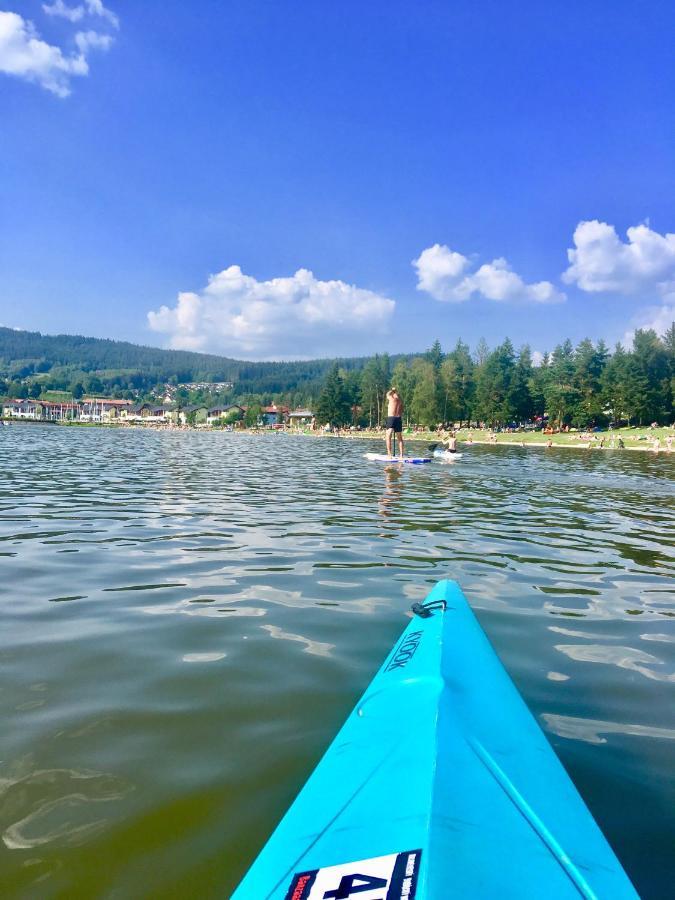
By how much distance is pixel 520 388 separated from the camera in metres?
98.2

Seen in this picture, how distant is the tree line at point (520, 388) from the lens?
80.6 meters

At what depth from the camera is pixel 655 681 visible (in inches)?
164

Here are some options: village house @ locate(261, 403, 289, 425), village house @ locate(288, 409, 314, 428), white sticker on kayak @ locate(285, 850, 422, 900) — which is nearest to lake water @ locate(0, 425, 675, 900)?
white sticker on kayak @ locate(285, 850, 422, 900)

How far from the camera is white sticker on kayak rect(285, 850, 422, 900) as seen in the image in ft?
5.22

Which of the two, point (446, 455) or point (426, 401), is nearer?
point (446, 455)

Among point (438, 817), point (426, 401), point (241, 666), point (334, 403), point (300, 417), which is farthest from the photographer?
point (300, 417)

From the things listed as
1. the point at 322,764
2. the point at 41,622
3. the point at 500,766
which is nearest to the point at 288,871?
→ the point at 322,764

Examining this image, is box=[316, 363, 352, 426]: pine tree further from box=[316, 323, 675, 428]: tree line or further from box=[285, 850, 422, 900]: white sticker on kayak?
box=[285, 850, 422, 900]: white sticker on kayak

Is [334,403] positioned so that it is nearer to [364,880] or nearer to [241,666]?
[241,666]

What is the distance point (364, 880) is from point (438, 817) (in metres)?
0.32

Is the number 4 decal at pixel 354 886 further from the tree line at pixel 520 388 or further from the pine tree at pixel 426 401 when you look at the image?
the pine tree at pixel 426 401

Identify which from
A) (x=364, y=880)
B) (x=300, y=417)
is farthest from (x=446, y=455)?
(x=300, y=417)

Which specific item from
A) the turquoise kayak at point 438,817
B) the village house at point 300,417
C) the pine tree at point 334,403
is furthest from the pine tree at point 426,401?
the turquoise kayak at point 438,817

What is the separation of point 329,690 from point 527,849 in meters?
2.21
